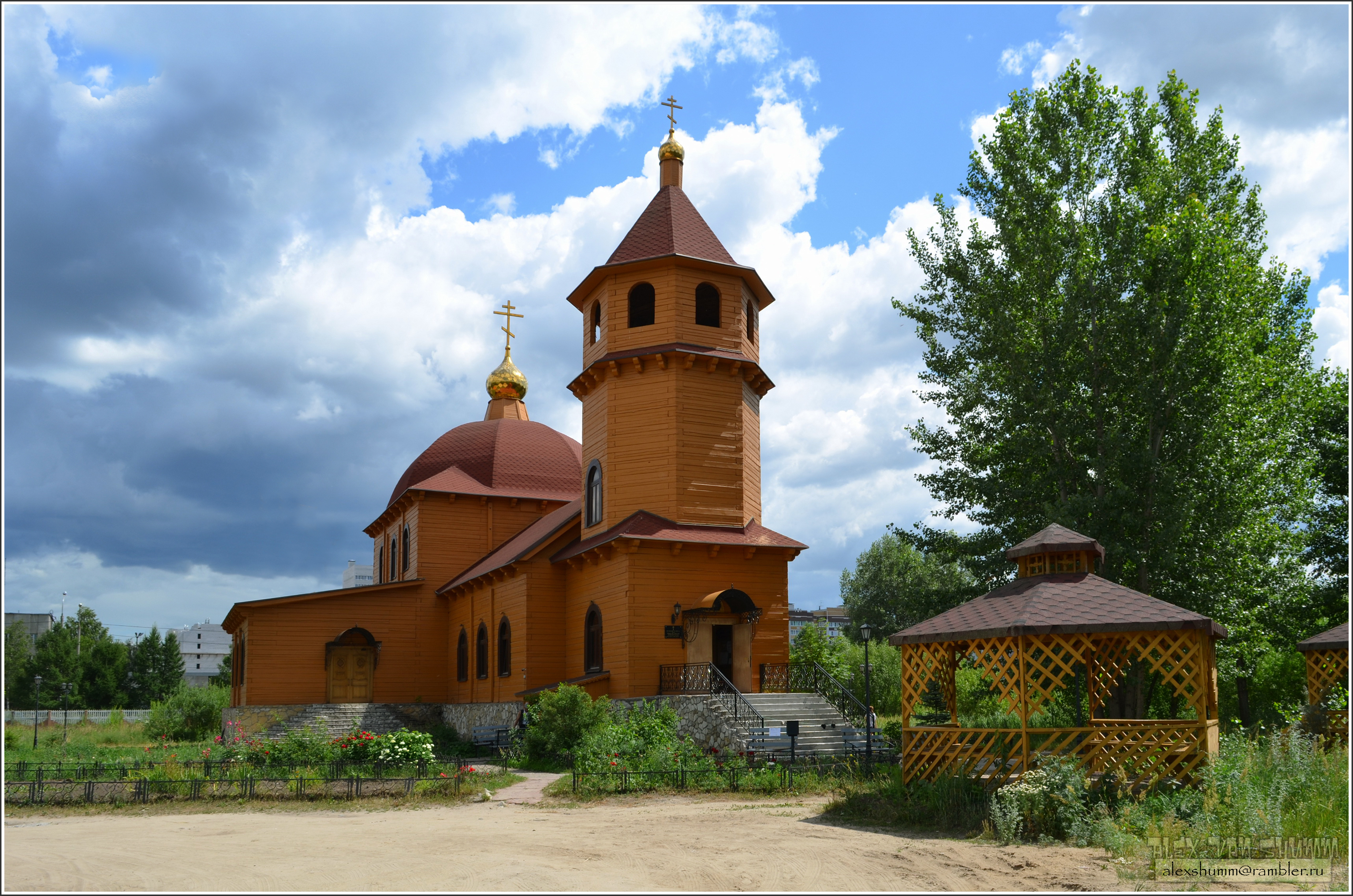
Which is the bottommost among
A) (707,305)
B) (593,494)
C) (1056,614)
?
(1056,614)

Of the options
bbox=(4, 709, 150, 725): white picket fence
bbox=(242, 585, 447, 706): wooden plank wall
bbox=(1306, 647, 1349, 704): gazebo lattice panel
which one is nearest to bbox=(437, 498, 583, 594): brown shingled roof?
bbox=(242, 585, 447, 706): wooden plank wall

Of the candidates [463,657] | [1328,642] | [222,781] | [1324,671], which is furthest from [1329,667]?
[463,657]

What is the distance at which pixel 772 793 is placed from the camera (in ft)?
50.4

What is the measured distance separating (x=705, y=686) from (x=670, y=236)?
11.6 meters

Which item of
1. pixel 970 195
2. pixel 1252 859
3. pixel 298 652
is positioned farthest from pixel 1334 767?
pixel 298 652

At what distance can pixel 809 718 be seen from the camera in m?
20.2

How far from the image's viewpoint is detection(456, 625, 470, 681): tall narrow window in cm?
3061

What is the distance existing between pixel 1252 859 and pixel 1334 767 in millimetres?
2960

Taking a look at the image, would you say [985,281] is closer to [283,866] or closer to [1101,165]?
[1101,165]

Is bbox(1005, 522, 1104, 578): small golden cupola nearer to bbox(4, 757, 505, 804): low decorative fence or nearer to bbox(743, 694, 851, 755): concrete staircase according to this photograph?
bbox(743, 694, 851, 755): concrete staircase

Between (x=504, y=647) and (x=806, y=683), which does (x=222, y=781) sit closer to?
(x=504, y=647)

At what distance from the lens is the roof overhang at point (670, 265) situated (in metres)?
24.9

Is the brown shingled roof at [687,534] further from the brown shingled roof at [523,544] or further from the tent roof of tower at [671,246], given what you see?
the tent roof of tower at [671,246]

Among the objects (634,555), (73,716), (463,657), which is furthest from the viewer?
(73,716)
